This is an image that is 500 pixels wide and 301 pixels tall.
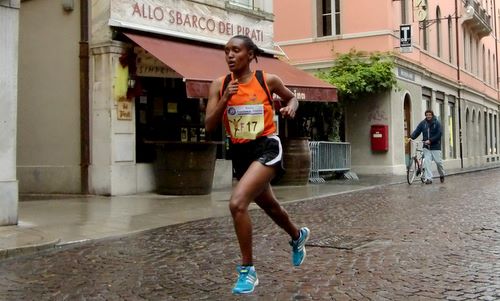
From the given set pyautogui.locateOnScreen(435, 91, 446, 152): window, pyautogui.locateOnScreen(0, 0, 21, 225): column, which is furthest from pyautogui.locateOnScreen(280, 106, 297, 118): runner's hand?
pyautogui.locateOnScreen(435, 91, 446, 152): window

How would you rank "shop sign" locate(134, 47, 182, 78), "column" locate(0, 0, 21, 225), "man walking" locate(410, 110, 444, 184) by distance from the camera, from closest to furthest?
"column" locate(0, 0, 21, 225), "shop sign" locate(134, 47, 182, 78), "man walking" locate(410, 110, 444, 184)

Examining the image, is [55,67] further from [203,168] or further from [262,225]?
[262,225]

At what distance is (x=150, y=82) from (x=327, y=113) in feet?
26.6

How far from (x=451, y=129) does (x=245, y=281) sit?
88.1ft

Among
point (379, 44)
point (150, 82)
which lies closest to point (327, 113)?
point (379, 44)

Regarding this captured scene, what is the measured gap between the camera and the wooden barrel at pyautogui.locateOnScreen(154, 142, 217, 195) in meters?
11.7

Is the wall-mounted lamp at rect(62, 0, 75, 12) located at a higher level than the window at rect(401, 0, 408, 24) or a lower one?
lower

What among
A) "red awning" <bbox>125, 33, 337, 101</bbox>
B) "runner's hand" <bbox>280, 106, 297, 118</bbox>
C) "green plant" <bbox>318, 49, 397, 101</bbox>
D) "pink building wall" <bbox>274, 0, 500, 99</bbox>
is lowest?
"runner's hand" <bbox>280, 106, 297, 118</bbox>

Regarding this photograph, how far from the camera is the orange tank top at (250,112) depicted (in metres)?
4.44

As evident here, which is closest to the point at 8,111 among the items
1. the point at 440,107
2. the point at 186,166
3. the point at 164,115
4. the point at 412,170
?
the point at 186,166

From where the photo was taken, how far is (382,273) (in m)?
5.08

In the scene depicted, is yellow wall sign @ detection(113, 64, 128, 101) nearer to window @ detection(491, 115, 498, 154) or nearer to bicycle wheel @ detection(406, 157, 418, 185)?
bicycle wheel @ detection(406, 157, 418, 185)

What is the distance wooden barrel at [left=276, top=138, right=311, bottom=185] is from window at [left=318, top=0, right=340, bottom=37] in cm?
915

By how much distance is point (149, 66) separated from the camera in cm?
1265
